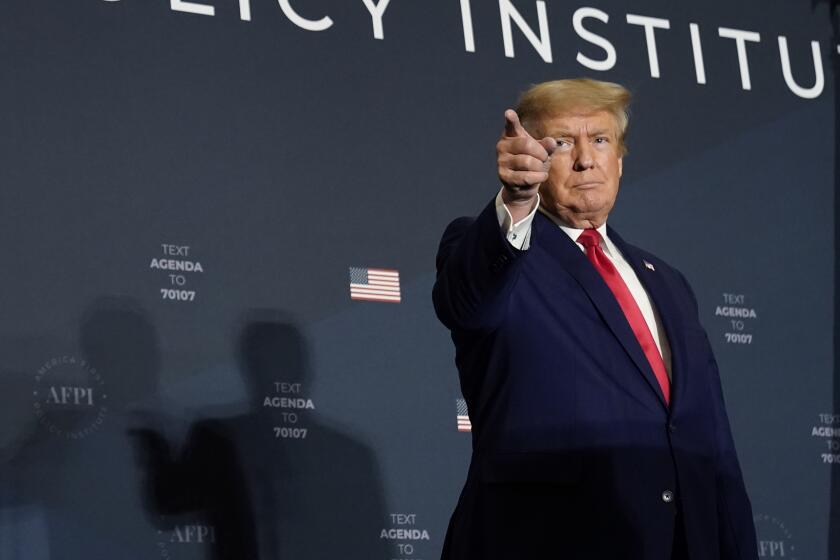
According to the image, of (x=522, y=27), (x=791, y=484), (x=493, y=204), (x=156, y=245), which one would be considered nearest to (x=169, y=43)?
(x=156, y=245)

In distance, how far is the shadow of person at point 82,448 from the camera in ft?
11.5

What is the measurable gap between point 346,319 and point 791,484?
1.53 m

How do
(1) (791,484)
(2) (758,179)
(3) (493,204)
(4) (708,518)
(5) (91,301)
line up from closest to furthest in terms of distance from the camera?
(3) (493,204), (4) (708,518), (5) (91,301), (1) (791,484), (2) (758,179)

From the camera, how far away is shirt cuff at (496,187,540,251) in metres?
2.28

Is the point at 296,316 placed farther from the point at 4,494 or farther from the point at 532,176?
the point at 532,176

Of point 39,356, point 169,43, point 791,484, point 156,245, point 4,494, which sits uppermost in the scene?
point 169,43

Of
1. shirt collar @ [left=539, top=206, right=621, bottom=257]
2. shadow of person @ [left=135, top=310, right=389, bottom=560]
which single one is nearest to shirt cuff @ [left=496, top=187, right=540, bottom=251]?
shirt collar @ [left=539, top=206, right=621, bottom=257]

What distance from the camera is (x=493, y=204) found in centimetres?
229

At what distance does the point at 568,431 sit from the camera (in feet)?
8.04

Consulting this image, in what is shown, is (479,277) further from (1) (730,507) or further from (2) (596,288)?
(1) (730,507)

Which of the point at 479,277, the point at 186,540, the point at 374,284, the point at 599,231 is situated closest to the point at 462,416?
the point at 374,284

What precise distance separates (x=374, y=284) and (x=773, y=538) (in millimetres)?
1474

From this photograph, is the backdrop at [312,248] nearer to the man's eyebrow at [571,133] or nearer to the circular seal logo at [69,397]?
the circular seal logo at [69,397]

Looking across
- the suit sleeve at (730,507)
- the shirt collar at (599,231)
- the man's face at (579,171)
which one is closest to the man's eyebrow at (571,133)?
the man's face at (579,171)
